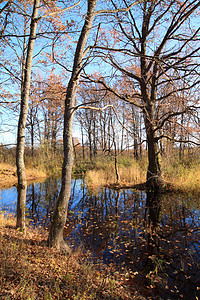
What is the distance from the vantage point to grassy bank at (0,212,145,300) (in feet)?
7.45

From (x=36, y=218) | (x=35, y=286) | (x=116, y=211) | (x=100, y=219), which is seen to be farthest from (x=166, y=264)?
(x=36, y=218)

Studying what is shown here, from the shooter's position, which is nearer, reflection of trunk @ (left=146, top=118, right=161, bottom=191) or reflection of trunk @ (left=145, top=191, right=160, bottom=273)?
reflection of trunk @ (left=145, top=191, right=160, bottom=273)

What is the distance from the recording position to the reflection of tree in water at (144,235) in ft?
10.2

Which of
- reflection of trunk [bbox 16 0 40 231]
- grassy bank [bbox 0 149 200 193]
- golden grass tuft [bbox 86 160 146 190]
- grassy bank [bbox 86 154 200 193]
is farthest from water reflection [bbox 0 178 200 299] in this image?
golden grass tuft [bbox 86 160 146 190]

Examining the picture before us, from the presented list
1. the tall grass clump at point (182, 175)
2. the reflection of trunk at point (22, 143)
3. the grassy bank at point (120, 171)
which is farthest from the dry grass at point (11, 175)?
the tall grass clump at point (182, 175)

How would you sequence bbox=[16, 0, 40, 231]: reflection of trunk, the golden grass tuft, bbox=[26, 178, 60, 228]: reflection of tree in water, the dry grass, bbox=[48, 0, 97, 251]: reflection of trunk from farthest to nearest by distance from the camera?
1. the dry grass
2. the golden grass tuft
3. bbox=[26, 178, 60, 228]: reflection of tree in water
4. bbox=[16, 0, 40, 231]: reflection of trunk
5. bbox=[48, 0, 97, 251]: reflection of trunk

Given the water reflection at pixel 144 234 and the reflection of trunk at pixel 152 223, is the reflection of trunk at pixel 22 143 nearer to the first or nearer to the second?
the water reflection at pixel 144 234

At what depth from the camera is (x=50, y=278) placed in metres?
2.55

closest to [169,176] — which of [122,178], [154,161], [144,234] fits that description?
[154,161]

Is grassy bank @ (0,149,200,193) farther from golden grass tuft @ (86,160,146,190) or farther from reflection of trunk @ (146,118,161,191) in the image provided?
reflection of trunk @ (146,118,161,191)

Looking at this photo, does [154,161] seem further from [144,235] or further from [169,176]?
[144,235]

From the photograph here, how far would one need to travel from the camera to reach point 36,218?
605cm

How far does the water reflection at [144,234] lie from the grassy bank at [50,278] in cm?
51

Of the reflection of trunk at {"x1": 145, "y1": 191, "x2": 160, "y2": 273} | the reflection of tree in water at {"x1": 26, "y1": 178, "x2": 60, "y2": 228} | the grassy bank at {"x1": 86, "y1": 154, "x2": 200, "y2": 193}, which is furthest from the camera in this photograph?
the grassy bank at {"x1": 86, "y1": 154, "x2": 200, "y2": 193}
